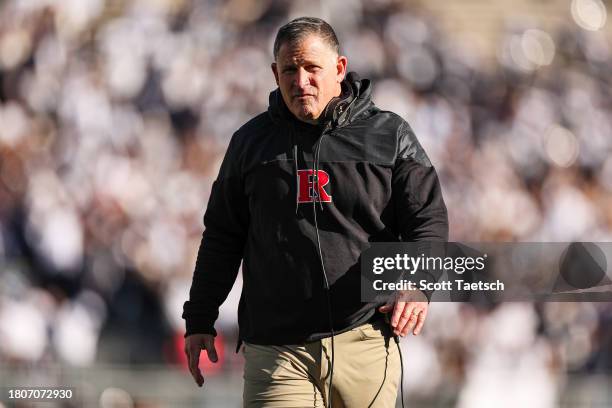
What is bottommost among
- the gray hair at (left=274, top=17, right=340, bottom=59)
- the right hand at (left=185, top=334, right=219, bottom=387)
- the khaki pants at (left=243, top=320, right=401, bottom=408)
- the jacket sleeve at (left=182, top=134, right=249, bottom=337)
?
the khaki pants at (left=243, top=320, right=401, bottom=408)

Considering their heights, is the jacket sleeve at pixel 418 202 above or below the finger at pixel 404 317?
above

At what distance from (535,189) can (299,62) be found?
12.7 feet

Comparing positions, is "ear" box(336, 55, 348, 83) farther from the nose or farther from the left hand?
the left hand

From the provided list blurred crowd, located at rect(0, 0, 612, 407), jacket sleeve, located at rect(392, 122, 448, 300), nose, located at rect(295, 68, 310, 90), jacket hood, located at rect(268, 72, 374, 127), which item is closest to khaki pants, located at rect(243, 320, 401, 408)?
jacket sleeve, located at rect(392, 122, 448, 300)

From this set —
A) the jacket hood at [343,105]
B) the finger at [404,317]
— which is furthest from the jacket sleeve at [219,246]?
the finger at [404,317]

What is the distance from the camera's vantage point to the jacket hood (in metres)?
2.93

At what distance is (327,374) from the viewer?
289 cm

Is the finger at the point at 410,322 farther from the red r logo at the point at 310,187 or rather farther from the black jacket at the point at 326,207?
the red r logo at the point at 310,187

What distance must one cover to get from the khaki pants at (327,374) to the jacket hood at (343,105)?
58 centimetres

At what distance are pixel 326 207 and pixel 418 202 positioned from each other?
256mm

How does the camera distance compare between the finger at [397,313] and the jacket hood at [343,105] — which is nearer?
the finger at [397,313]

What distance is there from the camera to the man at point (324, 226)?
2.90 meters

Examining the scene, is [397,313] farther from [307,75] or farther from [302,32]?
[302,32]

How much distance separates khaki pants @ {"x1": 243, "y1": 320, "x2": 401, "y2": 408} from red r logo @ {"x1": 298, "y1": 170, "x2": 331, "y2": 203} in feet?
1.24
